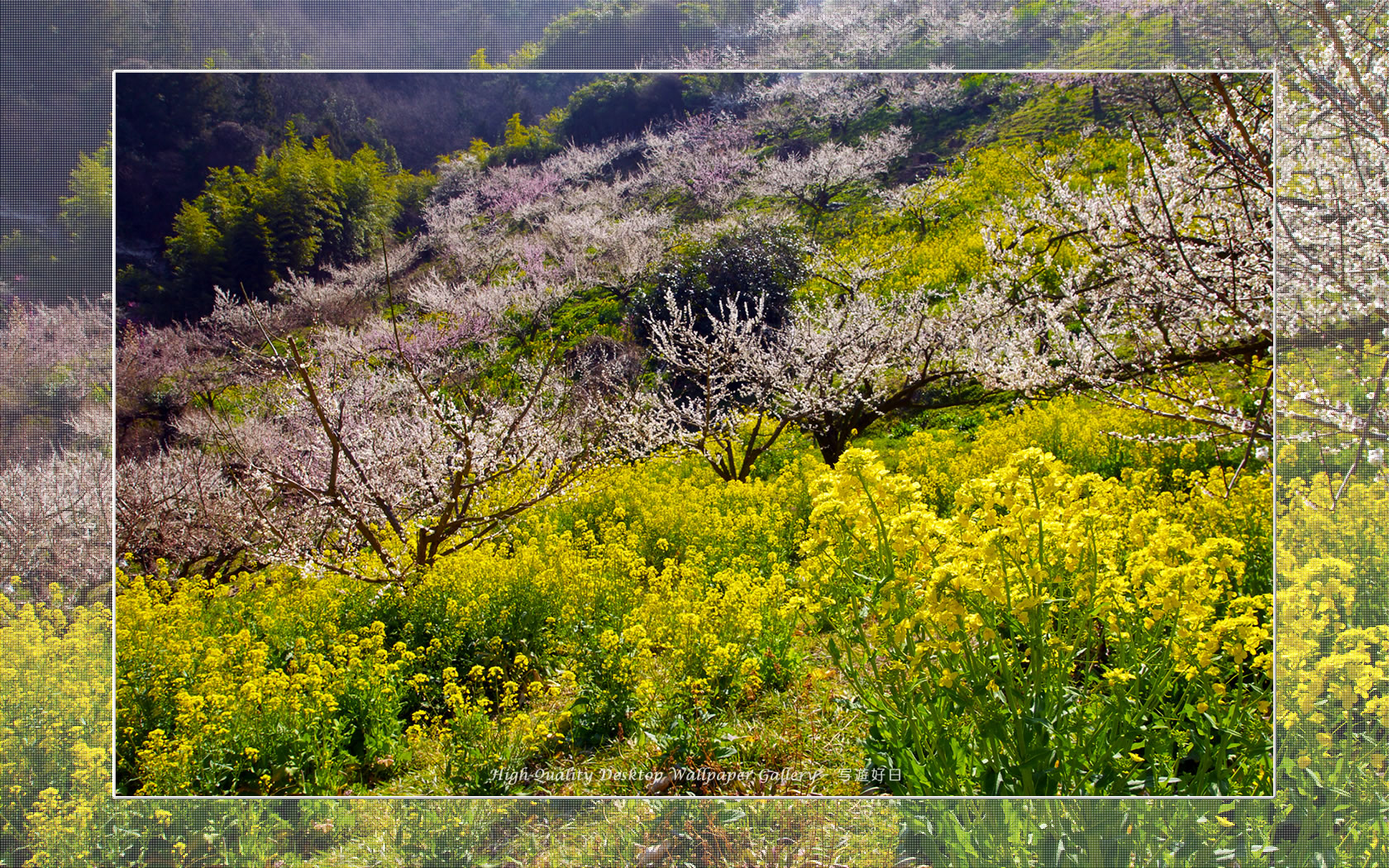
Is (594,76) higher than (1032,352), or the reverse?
(594,76)

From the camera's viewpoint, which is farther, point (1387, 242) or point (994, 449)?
point (994, 449)

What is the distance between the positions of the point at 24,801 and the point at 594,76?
2.99 meters

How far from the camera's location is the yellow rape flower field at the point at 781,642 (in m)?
2.09

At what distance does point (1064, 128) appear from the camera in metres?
2.72

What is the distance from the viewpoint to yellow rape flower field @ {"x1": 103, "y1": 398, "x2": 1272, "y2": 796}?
82.2 inches

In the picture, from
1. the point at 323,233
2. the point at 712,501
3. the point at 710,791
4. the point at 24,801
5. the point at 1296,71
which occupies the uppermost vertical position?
the point at 1296,71

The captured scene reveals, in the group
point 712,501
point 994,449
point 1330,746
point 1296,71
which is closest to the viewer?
point 1330,746

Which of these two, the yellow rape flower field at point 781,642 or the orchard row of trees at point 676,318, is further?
the orchard row of trees at point 676,318

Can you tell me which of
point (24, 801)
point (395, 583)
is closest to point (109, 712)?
point (24, 801)

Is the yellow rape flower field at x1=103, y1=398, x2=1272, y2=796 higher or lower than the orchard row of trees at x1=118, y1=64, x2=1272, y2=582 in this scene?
lower

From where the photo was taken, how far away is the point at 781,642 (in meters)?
2.62

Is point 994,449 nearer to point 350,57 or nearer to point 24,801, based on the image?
point 350,57

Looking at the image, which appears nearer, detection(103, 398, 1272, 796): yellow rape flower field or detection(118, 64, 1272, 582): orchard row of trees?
detection(103, 398, 1272, 796): yellow rape flower field

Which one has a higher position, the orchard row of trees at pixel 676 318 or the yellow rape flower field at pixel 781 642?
the orchard row of trees at pixel 676 318
